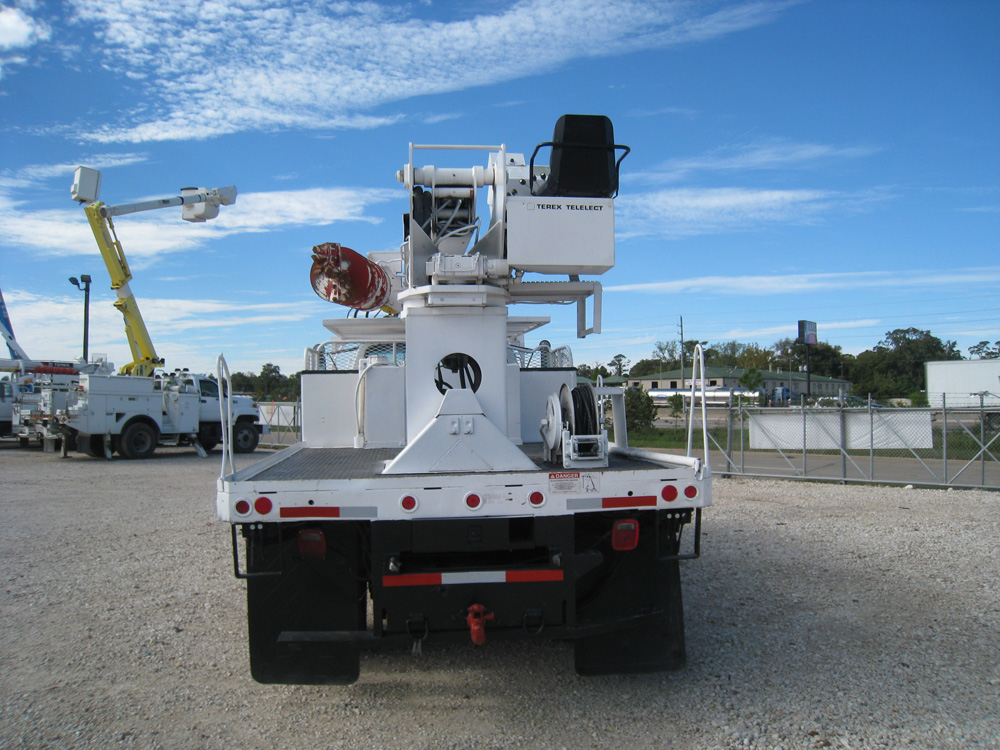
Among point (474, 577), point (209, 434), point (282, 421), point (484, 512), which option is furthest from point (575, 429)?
point (282, 421)

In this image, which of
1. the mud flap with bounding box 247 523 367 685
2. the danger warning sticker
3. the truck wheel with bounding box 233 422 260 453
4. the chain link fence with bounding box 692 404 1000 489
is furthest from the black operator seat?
the truck wheel with bounding box 233 422 260 453

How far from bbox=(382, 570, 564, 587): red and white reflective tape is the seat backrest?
2.56m

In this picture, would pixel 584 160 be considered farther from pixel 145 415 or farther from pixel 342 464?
pixel 145 415

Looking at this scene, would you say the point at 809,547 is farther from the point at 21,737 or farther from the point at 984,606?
the point at 21,737

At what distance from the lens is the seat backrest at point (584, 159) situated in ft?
15.6

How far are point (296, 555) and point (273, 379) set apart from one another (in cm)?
5380

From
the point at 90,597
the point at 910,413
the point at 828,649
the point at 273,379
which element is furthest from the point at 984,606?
the point at 273,379

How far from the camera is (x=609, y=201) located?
15.5 feet

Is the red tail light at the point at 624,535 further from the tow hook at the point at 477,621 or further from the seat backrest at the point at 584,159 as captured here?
the seat backrest at the point at 584,159

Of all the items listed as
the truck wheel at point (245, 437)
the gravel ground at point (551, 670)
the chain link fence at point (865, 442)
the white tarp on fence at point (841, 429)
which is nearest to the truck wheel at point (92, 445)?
the truck wheel at point (245, 437)

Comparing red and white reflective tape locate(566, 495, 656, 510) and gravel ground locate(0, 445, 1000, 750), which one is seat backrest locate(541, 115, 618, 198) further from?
gravel ground locate(0, 445, 1000, 750)

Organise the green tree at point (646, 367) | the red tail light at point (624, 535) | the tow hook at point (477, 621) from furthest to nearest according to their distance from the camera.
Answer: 1. the green tree at point (646, 367)
2. the red tail light at point (624, 535)
3. the tow hook at point (477, 621)

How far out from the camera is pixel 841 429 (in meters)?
13.9

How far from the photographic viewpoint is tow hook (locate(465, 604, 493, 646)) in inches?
138
